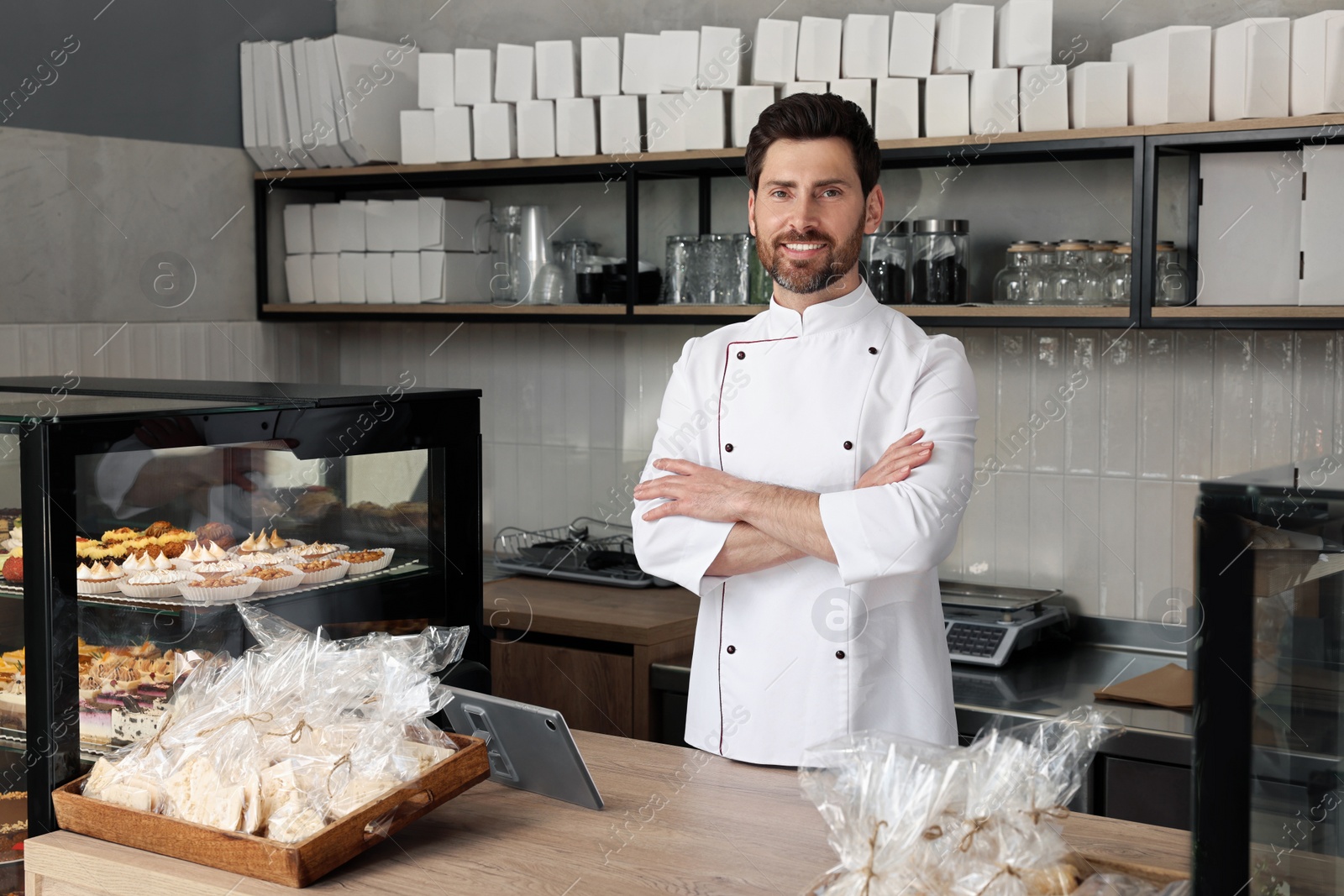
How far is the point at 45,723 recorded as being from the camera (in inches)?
52.7

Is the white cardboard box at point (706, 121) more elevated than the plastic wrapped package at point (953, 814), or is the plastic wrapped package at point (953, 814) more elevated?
the white cardboard box at point (706, 121)

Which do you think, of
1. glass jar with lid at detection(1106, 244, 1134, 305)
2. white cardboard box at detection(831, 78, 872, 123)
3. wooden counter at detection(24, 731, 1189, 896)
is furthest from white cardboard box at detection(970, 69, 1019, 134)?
wooden counter at detection(24, 731, 1189, 896)

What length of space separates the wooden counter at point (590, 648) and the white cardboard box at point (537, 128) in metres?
1.11

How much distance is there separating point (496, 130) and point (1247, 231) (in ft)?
5.93

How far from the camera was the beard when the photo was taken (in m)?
1.78

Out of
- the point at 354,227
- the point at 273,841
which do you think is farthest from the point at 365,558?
the point at 354,227

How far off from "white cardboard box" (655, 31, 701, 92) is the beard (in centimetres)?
131

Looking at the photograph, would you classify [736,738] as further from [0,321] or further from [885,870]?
[0,321]

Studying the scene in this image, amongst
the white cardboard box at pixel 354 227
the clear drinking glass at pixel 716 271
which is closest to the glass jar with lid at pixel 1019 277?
the clear drinking glass at pixel 716 271

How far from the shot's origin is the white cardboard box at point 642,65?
10.0 ft

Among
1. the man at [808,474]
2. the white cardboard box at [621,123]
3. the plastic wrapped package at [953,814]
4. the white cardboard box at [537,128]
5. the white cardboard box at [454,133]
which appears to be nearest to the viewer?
the plastic wrapped package at [953,814]

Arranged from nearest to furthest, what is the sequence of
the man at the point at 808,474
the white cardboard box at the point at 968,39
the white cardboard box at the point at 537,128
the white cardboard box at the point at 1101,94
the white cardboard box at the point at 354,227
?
the man at the point at 808,474, the white cardboard box at the point at 1101,94, the white cardboard box at the point at 968,39, the white cardboard box at the point at 537,128, the white cardboard box at the point at 354,227

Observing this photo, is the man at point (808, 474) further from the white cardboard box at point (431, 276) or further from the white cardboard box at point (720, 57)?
the white cardboard box at point (431, 276)

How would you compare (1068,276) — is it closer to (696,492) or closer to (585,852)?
(696,492)
